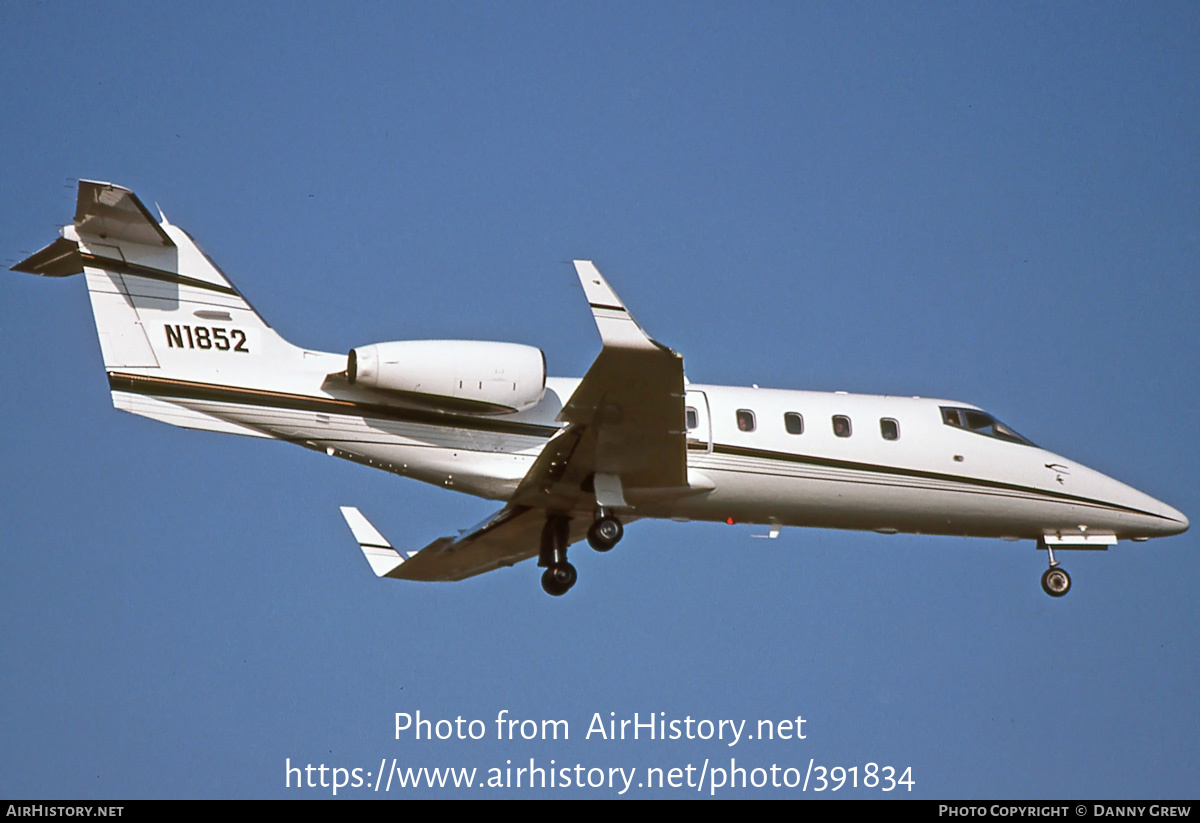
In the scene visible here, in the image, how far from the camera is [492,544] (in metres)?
18.1

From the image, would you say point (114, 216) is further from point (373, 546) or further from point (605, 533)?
point (373, 546)

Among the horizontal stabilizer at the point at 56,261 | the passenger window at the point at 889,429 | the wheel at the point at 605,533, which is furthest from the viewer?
the passenger window at the point at 889,429

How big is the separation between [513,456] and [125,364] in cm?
418

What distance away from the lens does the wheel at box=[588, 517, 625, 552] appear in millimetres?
15578

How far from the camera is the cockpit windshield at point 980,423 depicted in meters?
17.5

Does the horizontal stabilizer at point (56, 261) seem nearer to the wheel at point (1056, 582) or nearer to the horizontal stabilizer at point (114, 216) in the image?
the horizontal stabilizer at point (114, 216)

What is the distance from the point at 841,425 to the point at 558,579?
12.4 ft

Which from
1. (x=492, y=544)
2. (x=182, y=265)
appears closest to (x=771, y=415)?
(x=492, y=544)

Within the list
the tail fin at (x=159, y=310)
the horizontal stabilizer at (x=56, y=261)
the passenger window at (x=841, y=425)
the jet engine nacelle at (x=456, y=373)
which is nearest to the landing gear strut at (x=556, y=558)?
the jet engine nacelle at (x=456, y=373)

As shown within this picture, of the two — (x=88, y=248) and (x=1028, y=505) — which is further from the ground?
(x=88, y=248)

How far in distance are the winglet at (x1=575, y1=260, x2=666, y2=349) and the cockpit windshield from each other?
5737mm

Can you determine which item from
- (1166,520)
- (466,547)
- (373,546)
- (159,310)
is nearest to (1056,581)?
(1166,520)

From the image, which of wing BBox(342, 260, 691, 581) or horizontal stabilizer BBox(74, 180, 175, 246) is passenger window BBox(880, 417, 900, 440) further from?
horizontal stabilizer BBox(74, 180, 175, 246)

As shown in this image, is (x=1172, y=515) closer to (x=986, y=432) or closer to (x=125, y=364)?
(x=986, y=432)
